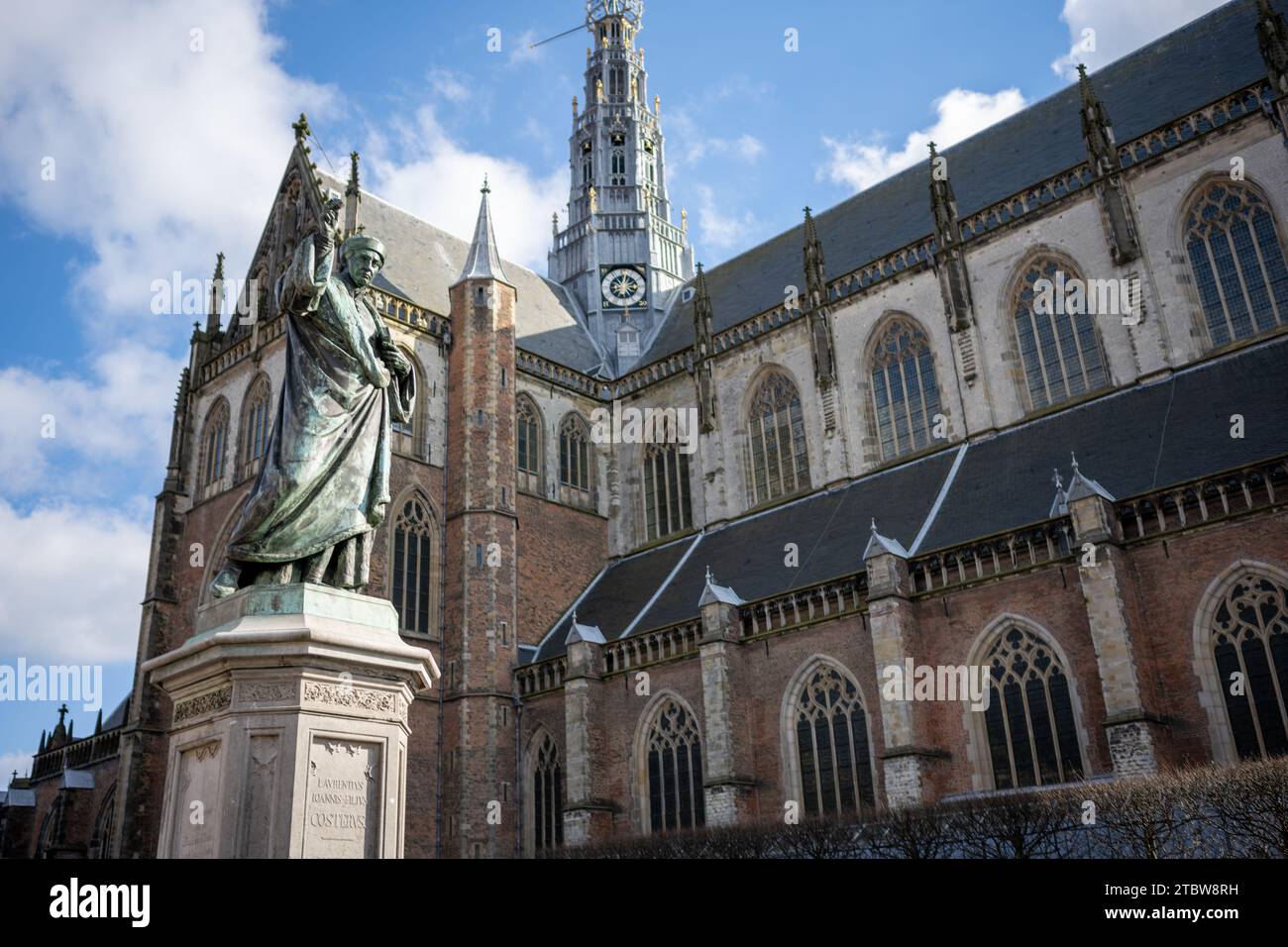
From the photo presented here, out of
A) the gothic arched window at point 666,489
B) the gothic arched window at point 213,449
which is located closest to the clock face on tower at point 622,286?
the gothic arched window at point 666,489

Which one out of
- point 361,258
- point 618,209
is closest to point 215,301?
point 618,209

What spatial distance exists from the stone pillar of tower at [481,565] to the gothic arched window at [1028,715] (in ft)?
38.6

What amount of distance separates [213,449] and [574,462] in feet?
34.1

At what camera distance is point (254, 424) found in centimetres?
2945

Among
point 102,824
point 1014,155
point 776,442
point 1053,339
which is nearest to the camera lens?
point 1053,339

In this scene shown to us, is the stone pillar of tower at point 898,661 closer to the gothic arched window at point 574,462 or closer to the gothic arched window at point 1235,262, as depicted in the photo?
the gothic arched window at point 1235,262

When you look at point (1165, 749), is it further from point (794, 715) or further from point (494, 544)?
point (494, 544)

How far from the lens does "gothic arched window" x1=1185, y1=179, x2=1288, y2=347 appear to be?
2275 cm

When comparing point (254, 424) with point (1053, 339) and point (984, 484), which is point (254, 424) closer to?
point (984, 484)

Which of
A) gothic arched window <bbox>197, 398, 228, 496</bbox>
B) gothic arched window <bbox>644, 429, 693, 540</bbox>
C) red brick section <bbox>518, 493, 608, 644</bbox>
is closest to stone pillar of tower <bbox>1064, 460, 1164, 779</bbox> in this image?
gothic arched window <bbox>644, 429, 693, 540</bbox>

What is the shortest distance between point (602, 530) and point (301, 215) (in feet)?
41.6

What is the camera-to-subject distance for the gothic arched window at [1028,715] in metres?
19.0
